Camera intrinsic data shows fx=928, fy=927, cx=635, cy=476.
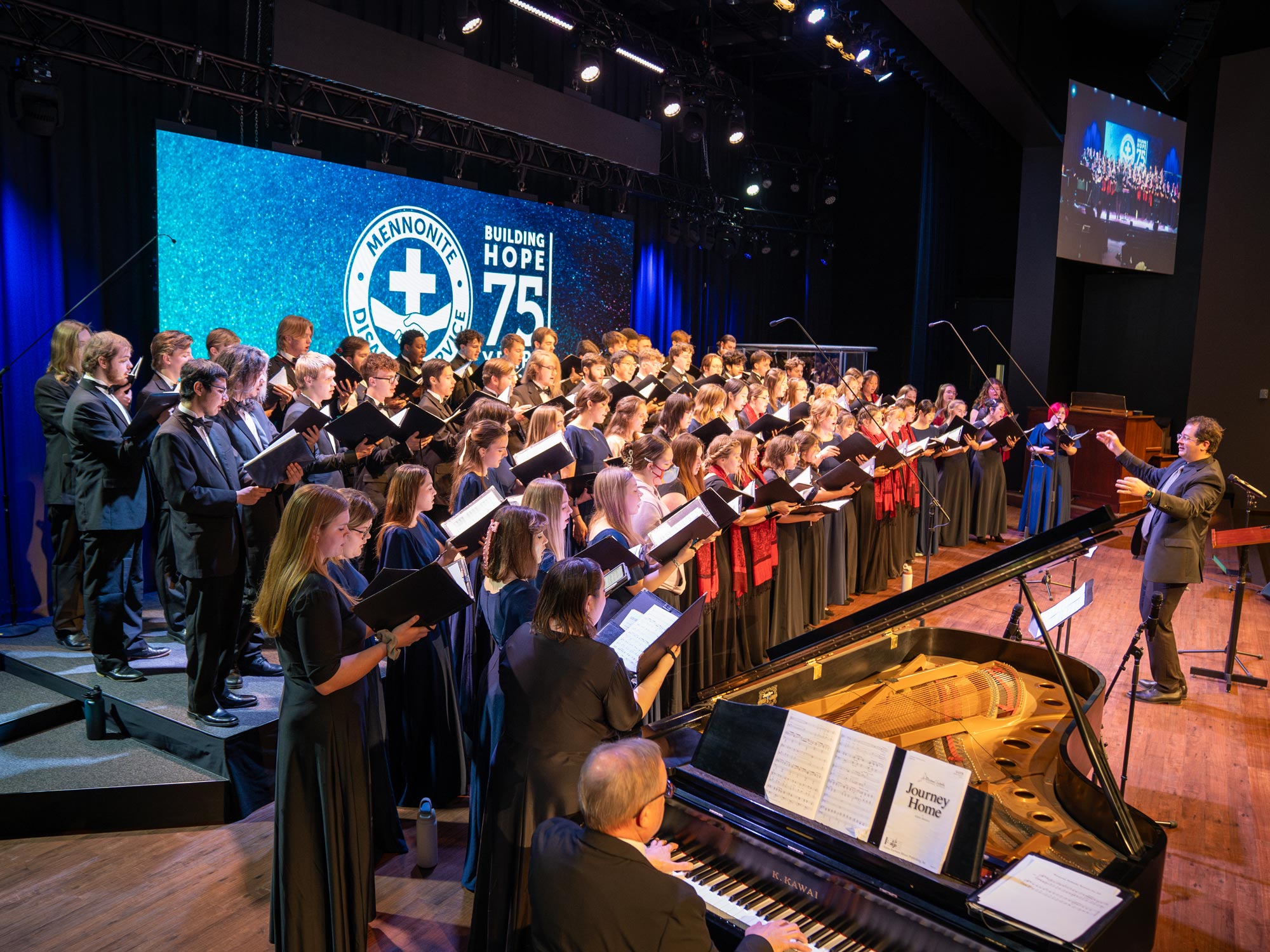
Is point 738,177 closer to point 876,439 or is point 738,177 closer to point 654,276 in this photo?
point 654,276

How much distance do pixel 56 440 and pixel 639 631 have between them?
13.7 ft

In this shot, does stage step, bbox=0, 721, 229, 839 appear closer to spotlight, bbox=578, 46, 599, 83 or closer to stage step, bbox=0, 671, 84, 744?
stage step, bbox=0, 671, 84, 744

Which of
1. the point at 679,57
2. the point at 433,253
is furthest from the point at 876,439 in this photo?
the point at 679,57

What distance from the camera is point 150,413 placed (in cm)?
458

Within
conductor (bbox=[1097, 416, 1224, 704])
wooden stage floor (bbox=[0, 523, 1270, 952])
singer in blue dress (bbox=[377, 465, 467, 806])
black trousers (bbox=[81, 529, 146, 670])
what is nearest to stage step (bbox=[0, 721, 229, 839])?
wooden stage floor (bbox=[0, 523, 1270, 952])

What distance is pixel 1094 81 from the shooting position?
1414cm

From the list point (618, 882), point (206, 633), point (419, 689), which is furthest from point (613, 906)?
point (206, 633)

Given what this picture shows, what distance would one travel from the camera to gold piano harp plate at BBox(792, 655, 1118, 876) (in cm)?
262

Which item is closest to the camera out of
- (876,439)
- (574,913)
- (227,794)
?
(574,913)

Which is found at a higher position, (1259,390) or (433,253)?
(433,253)

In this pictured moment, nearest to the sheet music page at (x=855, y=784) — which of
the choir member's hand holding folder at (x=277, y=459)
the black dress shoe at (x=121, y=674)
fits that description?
the choir member's hand holding folder at (x=277, y=459)

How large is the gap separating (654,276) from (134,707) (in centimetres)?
985

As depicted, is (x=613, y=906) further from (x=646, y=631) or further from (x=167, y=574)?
(x=167, y=574)

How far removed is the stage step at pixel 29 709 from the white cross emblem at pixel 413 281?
5.23 m
